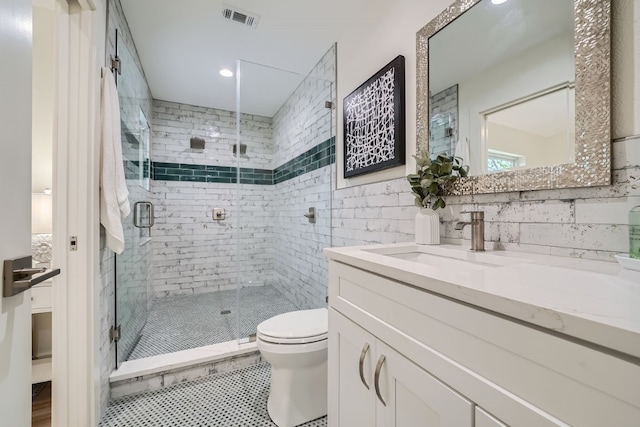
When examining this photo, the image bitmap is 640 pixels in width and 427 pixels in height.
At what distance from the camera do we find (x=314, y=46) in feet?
7.55

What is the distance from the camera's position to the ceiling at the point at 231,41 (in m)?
1.85

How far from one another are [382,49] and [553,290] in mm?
1683

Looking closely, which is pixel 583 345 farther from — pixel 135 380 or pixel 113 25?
pixel 113 25

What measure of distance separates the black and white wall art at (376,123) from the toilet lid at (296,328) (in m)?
1.01

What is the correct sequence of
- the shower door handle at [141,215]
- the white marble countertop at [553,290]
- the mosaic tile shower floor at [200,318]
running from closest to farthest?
the white marble countertop at [553,290] < the mosaic tile shower floor at [200,318] < the shower door handle at [141,215]

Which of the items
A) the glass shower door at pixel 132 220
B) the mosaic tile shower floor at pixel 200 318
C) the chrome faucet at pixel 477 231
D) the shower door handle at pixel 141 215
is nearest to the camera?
the chrome faucet at pixel 477 231

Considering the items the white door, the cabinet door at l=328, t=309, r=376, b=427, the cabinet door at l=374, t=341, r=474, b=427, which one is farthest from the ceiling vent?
the cabinet door at l=374, t=341, r=474, b=427

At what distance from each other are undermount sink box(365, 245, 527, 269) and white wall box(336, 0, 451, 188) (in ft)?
1.62

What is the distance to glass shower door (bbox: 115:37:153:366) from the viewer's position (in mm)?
1844

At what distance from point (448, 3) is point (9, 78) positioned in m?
1.63

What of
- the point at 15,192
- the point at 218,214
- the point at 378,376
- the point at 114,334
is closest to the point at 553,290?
the point at 378,376

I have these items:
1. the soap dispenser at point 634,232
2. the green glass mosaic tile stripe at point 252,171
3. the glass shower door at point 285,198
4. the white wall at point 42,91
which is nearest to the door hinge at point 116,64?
the white wall at point 42,91

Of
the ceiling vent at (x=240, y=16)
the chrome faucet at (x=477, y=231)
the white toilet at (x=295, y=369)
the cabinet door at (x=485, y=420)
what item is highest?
the ceiling vent at (x=240, y=16)

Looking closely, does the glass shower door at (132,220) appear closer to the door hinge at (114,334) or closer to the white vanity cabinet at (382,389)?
the door hinge at (114,334)
